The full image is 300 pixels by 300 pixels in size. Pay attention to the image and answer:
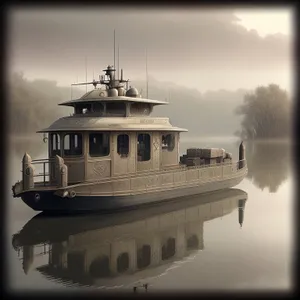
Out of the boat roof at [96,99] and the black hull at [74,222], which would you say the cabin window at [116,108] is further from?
the black hull at [74,222]

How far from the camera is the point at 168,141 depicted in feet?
50.9

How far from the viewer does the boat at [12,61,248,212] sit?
38.2 feet

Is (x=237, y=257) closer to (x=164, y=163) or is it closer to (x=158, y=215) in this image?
(x=158, y=215)

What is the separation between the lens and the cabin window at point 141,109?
46.3 feet

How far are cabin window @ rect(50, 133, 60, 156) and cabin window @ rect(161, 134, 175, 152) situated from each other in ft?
15.1

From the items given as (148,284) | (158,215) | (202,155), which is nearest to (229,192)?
(202,155)

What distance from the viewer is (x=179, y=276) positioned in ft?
23.6

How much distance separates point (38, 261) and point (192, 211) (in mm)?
6573

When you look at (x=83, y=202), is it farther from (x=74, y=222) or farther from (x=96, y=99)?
(x=96, y=99)

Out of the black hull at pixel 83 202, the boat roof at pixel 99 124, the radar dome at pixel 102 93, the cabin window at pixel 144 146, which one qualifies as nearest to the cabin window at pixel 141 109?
the boat roof at pixel 99 124

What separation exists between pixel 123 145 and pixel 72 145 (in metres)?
1.90

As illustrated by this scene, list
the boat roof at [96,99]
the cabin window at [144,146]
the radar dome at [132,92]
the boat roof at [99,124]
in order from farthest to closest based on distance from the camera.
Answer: the radar dome at [132,92] < the cabin window at [144,146] < the boat roof at [96,99] < the boat roof at [99,124]

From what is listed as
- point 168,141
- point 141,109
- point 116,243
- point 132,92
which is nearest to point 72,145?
point 141,109

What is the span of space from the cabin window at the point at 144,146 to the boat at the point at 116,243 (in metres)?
2.00
